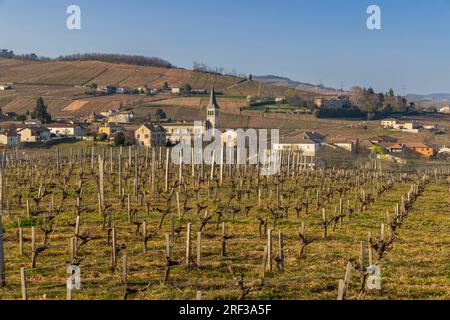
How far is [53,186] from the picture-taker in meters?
32.1

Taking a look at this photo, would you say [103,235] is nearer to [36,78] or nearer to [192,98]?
[192,98]

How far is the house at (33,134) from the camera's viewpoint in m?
70.2

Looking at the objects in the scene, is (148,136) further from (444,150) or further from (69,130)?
(444,150)

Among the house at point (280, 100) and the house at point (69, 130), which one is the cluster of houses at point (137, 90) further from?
the house at point (69, 130)

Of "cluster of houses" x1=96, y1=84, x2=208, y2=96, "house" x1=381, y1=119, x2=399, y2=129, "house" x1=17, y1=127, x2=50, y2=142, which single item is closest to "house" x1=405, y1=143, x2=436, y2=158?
"house" x1=381, y1=119, x2=399, y2=129

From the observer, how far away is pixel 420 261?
1462 cm

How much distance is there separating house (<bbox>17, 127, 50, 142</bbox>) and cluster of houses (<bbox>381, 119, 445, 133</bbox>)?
58.1m

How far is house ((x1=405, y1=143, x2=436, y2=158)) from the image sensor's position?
7900 cm

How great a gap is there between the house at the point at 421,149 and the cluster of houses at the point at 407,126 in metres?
18.2

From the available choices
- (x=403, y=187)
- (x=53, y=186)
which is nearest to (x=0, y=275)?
(x=53, y=186)

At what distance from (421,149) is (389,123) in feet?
83.1

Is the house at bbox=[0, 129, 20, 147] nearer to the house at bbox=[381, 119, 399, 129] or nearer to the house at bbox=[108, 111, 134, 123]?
the house at bbox=[108, 111, 134, 123]

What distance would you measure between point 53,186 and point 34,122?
5693cm

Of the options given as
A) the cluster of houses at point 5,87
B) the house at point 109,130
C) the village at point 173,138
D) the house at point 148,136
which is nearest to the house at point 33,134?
the village at point 173,138
